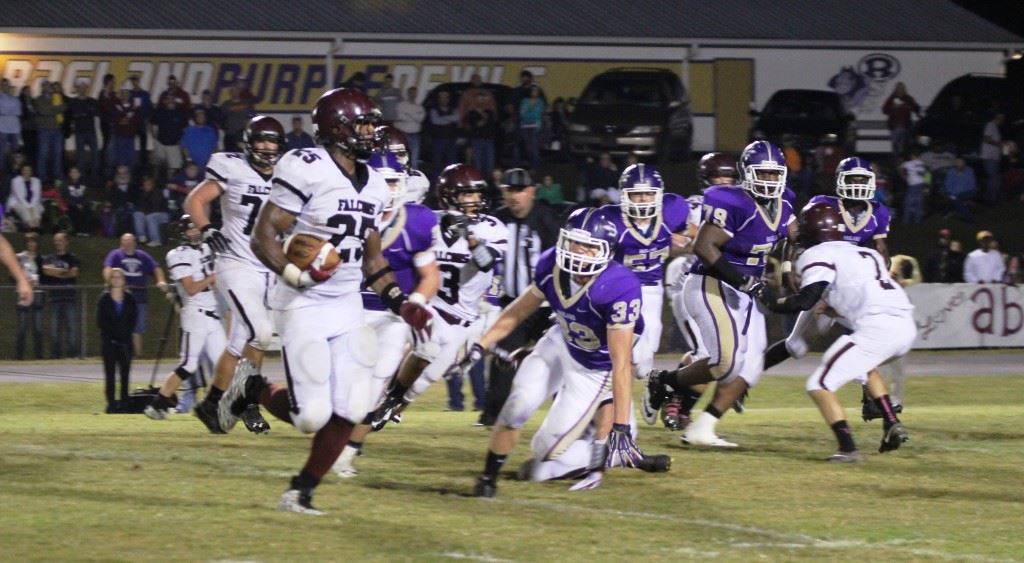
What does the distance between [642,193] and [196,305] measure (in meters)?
5.51

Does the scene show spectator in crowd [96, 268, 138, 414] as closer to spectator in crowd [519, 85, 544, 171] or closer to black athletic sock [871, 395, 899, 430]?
black athletic sock [871, 395, 899, 430]

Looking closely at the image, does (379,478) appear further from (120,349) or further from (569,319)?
(120,349)

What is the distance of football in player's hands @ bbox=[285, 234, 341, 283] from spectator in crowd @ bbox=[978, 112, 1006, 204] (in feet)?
75.3

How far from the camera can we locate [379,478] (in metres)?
8.65

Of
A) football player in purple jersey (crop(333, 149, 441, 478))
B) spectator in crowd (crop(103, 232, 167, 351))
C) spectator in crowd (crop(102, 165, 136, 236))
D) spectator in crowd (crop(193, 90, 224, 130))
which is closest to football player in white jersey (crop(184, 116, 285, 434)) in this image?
football player in purple jersey (crop(333, 149, 441, 478))

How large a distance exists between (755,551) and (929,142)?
78.1ft

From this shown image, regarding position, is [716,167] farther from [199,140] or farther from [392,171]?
[199,140]

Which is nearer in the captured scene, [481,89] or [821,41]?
[481,89]

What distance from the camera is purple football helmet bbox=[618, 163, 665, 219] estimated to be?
10867 millimetres

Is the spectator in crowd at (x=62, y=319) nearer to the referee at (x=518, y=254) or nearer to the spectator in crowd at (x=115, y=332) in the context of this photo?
the spectator in crowd at (x=115, y=332)

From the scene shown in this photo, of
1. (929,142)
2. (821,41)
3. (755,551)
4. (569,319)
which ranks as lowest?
(755,551)

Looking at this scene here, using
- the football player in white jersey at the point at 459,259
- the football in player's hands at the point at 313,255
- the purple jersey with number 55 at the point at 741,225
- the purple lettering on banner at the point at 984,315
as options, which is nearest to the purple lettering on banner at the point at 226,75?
the purple lettering on banner at the point at 984,315

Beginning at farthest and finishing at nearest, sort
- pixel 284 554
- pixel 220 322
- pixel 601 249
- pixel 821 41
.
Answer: pixel 821 41 < pixel 220 322 < pixel 601 249 < pixel 284 554

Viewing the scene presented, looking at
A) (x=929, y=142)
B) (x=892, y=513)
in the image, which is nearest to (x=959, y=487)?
(x=892, y=513)
